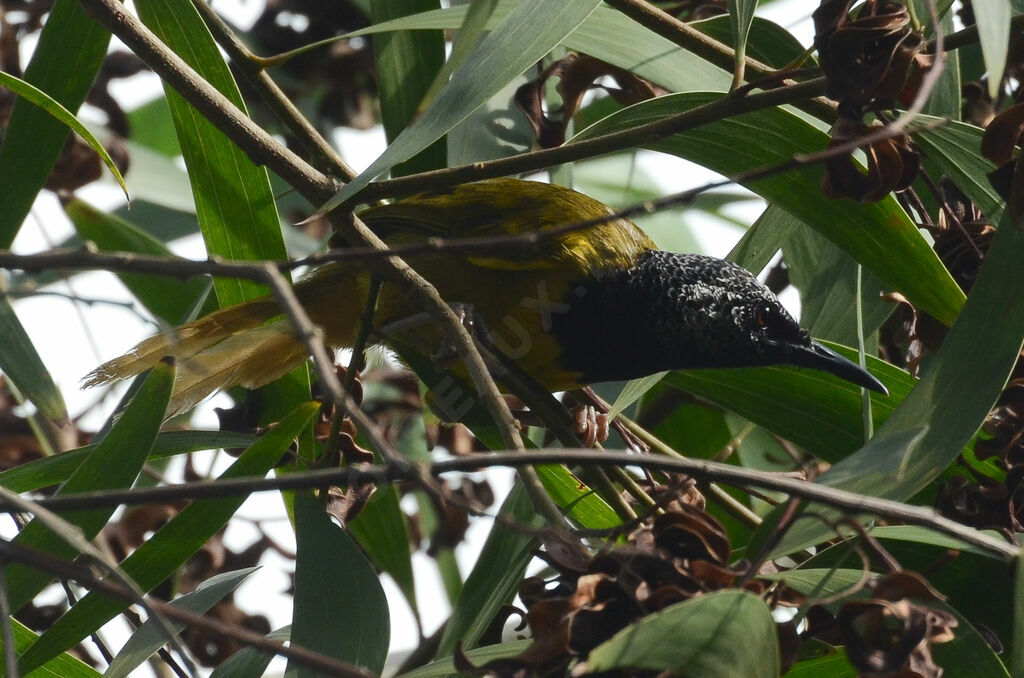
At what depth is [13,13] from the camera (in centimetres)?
310

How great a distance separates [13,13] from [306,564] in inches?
82.5

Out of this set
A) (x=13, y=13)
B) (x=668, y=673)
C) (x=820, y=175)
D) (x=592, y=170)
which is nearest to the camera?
(x=668, y=673)

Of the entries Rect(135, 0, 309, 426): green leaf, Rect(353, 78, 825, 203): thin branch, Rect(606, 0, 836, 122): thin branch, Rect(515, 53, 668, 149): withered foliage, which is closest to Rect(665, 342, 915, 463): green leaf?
Rect(606, 0, 836, 122): thin branch

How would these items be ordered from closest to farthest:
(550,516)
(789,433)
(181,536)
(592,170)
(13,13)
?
(550,516), (181,536), (789,433), (13,13), (592,170)

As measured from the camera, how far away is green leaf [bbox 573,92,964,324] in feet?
6.24

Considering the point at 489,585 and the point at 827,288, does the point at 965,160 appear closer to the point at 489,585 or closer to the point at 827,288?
the point at 827,288

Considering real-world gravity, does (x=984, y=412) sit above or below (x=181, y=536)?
below

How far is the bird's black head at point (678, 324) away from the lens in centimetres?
257

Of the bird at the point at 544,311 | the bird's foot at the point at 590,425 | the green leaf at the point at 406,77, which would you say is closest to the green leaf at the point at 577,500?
the bird's foot at the point at 590,425

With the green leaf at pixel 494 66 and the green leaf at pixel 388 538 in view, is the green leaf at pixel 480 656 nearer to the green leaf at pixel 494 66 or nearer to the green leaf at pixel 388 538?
the green leaf at pixel 494 66

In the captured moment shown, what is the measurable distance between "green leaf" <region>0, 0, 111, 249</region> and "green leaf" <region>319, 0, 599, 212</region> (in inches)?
33.7

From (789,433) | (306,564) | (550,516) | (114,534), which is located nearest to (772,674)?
(550,516)

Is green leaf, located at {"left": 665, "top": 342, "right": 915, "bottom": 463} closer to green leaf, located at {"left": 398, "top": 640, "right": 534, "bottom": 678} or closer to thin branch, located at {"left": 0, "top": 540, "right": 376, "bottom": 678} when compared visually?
green leaf, located at {"left": 398, "top": 640, "right": 534, "bottom": 678}

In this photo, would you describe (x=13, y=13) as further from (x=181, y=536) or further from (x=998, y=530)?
(x=998, y=530)
